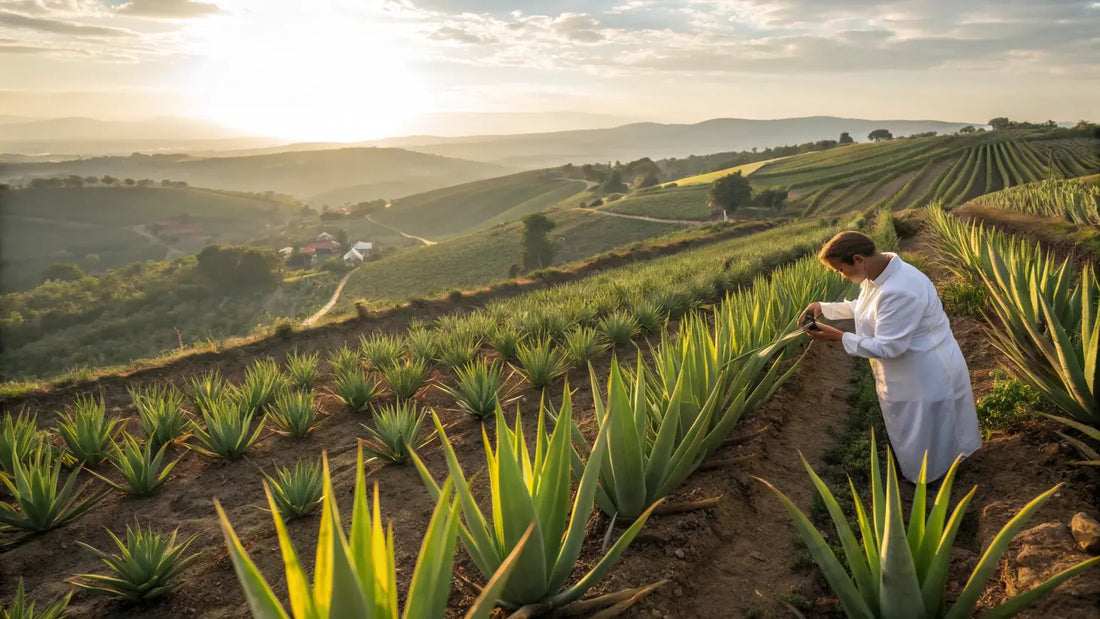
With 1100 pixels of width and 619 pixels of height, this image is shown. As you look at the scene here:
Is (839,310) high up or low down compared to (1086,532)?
up

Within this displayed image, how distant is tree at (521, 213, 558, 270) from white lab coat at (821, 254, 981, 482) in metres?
47.7

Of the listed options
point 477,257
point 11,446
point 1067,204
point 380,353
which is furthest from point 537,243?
point 11,446

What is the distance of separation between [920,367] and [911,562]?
2.16 m

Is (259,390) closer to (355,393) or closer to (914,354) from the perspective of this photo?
(355,393)

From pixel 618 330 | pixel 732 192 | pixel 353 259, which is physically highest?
pixel 732 192

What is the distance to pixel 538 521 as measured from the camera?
2344 millimetres

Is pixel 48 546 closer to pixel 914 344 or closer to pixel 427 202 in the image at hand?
pixel 914 344

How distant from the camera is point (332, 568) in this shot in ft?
4.90

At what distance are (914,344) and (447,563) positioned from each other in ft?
11.0

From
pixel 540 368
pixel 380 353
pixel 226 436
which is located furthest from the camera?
pixel 380 353

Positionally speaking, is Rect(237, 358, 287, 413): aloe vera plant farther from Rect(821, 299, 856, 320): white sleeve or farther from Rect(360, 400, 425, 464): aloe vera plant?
Rect(821, 299, 856, 320): white sleeve

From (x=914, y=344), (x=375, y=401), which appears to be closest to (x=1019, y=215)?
(x=914, y=344)

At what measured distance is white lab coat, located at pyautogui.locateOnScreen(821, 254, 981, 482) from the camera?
3617 mm

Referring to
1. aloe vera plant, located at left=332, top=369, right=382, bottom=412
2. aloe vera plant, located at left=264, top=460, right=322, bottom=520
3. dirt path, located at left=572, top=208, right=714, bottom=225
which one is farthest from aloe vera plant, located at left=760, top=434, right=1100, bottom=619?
dirt path, located at left=572, top=208, right=714, bottom=225
